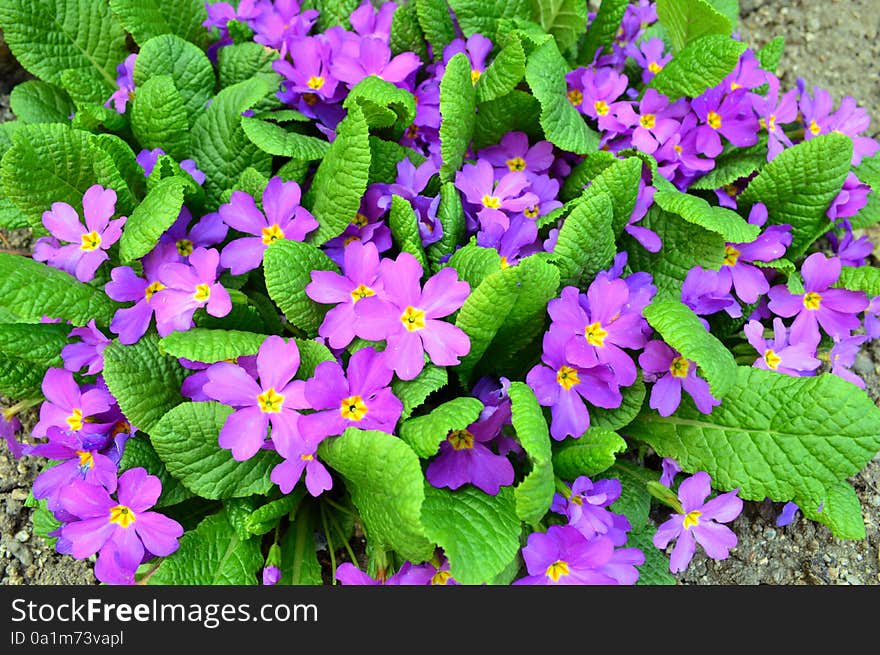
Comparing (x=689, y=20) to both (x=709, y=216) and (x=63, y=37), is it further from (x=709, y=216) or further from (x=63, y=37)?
(x=63, y=37)

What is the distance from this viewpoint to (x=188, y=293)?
86.6 inches

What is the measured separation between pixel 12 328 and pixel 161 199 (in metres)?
0.51

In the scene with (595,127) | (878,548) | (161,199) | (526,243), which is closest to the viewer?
(161,199)

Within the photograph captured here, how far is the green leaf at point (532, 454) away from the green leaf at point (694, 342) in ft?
1.19

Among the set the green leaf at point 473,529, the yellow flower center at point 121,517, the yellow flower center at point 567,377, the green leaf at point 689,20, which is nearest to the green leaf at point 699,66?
the green leaf at point 689,20

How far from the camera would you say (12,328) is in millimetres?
2217

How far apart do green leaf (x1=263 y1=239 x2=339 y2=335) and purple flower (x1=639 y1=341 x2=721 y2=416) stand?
850 millimetres

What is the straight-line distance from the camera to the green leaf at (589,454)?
202 cm

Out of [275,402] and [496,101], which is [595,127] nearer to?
[496,101]

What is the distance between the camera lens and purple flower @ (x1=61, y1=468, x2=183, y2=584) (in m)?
2.03

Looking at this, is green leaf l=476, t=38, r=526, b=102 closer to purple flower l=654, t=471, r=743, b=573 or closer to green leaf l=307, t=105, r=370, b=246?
green leaf l=307, t=105, r=370, b=246

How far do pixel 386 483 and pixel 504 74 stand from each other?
1.25 m

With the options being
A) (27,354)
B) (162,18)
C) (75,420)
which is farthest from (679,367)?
(162,18)

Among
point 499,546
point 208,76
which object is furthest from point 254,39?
point 499,546
